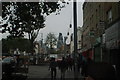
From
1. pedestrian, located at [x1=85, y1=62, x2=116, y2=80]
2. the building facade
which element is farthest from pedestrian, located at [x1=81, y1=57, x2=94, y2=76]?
the building facade

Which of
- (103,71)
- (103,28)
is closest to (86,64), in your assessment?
(103,71)

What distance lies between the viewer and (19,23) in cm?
2280

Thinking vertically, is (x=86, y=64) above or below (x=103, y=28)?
below

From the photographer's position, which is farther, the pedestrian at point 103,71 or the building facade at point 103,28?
the building facade at point 103,28

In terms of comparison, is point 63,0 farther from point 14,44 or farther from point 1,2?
point 14,44

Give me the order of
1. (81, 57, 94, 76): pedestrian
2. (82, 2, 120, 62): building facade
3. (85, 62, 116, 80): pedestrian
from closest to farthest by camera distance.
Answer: (85, 62, 116, 80): pedestrian → (81, 57, 94, 76): pedestrian → (82, 2, 120, 62): building facade

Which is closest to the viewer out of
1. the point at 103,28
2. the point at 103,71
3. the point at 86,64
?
the point at 103,71

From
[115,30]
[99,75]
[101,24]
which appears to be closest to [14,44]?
[101,24]

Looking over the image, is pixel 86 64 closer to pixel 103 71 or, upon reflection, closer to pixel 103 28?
pixel 103 71

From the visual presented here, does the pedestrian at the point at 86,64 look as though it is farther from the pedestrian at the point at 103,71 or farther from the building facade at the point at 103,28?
the building facade at the point at 103,28

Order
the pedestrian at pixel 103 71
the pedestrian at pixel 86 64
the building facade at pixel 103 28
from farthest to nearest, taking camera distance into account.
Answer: the building facade at pixel 103 28 < the pedestrian at pixel 86 64 < the pedestrian at pixel 103 71

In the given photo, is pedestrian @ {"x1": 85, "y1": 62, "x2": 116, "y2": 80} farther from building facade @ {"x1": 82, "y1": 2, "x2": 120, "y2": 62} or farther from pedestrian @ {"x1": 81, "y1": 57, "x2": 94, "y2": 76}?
building facade @ {"x1": 82, "y1": 2, "x2": 120, "y2": 62}

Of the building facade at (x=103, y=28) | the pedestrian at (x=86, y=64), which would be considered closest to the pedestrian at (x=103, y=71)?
the pedestrian at (x=86, y=64)

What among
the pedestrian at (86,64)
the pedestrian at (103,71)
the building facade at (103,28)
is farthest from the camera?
the building facade at (103,28)
